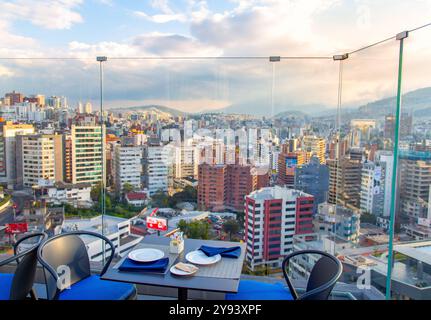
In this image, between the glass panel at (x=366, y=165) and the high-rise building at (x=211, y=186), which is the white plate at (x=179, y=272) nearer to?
the glass panel at (x=366, y=165)

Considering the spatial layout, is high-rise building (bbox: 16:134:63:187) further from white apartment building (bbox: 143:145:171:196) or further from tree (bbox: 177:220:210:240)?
tree (bbox: 177:220:210:240)

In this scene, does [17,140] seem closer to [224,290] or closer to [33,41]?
[33,41]

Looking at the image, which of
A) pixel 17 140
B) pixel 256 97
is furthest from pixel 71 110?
pixel 256 97

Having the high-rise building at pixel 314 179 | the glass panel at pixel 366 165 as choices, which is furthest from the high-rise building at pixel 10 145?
the glass panel at pixel 366 165

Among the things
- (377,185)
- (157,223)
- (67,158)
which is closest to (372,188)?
(377,185)

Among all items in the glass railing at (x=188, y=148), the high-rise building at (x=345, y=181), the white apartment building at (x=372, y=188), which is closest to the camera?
the white apartment building at (x=372, y=188)

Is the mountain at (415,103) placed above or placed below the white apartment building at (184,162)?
above

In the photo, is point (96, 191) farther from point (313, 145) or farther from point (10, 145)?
point (313, 145)
